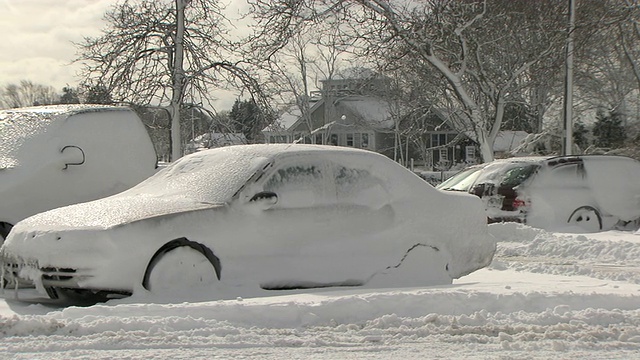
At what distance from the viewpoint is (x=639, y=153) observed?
3453 centimetres

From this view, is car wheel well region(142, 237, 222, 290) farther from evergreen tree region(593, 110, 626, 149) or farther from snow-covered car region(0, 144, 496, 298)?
evergreen tree region(593, 110, 626, 149)

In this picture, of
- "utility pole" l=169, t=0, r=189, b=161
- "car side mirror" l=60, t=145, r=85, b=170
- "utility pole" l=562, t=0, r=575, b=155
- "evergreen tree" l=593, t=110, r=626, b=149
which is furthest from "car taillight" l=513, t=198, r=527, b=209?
"evergreen tree" l=593, t=110, r=626, b=149

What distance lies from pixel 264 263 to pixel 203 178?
110cm

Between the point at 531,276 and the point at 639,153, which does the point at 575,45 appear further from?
the point at 531,276

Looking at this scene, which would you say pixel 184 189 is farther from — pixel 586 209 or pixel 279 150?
pixel 586 209

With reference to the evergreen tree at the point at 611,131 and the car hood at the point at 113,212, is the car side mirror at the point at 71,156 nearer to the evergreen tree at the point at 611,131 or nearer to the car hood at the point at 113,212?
the car hood at the point at 113,212

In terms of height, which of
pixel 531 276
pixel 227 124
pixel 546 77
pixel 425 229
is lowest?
pixel 531 276

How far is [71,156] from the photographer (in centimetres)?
938

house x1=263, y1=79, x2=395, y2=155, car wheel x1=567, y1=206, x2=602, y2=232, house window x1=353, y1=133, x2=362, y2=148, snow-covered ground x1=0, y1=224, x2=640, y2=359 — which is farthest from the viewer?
house window x1=353, y1=133, x2=362, y2=148

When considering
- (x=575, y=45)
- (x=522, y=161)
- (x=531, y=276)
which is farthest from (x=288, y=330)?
(x=575, y=45)

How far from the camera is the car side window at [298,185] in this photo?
7.25 metres

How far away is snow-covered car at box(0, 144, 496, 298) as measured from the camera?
6449mm

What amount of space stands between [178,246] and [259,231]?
2.56ft

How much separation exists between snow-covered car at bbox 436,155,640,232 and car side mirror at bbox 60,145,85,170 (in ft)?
22.2
